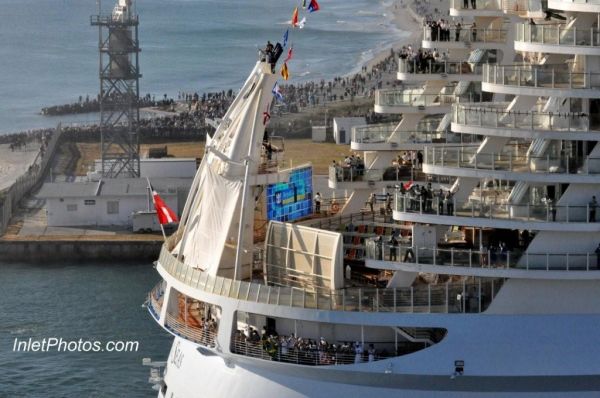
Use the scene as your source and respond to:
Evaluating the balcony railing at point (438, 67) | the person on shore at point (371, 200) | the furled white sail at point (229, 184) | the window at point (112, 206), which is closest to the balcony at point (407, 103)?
the balcony railing at point (438, 67)

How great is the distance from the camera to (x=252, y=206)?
142ft

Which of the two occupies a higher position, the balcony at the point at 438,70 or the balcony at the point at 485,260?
the balcony at the point at 438,70

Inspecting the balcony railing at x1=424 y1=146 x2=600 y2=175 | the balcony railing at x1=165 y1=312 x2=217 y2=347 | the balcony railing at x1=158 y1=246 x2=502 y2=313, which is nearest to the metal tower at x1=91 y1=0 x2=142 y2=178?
the balcony railing at x1=165 y1=312 x2=217 y2=347

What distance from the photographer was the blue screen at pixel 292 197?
44.7m

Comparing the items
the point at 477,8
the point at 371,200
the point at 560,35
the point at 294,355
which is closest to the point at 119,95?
the point at 477,8

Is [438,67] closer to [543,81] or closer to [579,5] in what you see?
[543,81]

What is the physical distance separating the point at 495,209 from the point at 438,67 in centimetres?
893

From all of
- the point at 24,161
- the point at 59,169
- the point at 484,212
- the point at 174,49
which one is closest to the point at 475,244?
the point at 484,212

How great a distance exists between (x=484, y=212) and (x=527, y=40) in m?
3.38

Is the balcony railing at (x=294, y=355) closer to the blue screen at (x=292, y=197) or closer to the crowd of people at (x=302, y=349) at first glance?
the crowd of people at (x=302, y=349)

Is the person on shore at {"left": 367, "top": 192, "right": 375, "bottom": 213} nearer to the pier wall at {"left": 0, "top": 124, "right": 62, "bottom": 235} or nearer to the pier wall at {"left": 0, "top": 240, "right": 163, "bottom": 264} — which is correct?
the pier wall at {"left": 0, "top": 240, "right": 163, "bottom": 264}

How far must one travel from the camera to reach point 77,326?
193ft

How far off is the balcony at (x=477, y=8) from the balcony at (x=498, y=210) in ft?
27.0

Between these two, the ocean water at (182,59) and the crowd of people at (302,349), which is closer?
the crowd of people at (302,349)
